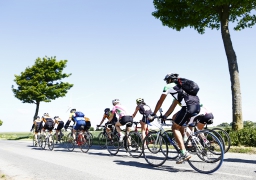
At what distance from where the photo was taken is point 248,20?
50.9 ft

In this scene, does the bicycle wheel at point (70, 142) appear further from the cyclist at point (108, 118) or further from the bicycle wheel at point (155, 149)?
the bicycle wheel at point (155, 149)

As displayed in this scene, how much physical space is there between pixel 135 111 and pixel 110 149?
1.79 meters

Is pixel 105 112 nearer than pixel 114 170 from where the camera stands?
No

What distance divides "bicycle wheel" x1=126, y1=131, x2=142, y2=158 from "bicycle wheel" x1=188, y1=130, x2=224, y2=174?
3.25 metres

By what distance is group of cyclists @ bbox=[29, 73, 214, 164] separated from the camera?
6152 millimetres

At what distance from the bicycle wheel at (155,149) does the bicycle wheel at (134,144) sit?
5.88ft

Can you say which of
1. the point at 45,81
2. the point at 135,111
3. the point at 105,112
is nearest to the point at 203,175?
the point at 135,111

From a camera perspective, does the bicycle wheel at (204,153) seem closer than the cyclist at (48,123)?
Yes

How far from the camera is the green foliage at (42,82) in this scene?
3412 cm

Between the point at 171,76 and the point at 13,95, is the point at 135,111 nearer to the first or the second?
the point at 171,76

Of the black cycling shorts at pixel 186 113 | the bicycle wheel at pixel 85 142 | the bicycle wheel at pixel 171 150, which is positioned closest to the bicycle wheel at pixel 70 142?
the bicycle wheel at pixel 85 142

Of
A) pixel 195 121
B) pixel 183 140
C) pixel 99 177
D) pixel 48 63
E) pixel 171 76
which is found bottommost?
pixel 99 177

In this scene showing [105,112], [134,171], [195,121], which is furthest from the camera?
[105,112]

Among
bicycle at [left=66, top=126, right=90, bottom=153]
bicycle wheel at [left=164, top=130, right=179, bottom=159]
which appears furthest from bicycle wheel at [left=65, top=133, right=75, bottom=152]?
bicycle wheel at [left=164, top=130, right=179, bottom=159]
